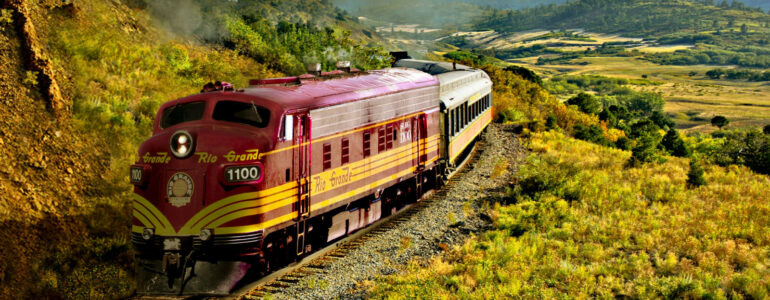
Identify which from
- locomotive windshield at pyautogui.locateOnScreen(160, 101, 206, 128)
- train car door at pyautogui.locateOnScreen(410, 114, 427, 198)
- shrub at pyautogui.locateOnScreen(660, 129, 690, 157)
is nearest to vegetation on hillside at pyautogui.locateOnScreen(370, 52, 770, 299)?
train car door at pyautogui.locateOnScreen(410, 114, 427, 198)

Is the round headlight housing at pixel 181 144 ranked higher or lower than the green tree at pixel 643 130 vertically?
higher

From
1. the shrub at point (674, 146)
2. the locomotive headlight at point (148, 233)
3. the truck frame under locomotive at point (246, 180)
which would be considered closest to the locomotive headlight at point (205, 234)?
the truck frame under locomotive at point (246, 180)

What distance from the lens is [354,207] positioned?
17.0m

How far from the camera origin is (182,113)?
13.3m

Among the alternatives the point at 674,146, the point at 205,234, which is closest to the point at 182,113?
the point at 205,234

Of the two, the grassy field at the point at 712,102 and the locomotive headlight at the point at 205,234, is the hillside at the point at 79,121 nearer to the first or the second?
the locomotive headlight at the point at 205,234

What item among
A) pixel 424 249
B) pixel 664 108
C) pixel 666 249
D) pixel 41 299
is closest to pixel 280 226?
pixel 424 249

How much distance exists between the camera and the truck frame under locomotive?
12352 millimetres

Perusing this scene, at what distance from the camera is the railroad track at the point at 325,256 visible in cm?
A: 1353

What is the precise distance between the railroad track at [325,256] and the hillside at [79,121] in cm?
339

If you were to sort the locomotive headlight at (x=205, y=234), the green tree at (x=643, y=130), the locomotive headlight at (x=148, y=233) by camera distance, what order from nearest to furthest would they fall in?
the locomotive headlight at (x=205, y=234) < the locomotive headlight at (x=148, y=233) < the green tree at (x=643, y=130)

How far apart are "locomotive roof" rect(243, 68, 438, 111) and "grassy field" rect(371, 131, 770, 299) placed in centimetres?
425

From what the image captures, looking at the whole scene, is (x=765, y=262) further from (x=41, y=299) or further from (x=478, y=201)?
(x=41, y=299)

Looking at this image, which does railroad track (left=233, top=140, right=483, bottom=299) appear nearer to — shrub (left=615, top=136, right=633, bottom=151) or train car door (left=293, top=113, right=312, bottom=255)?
train car door (left=293, top=113, right=312, bottom=255)
